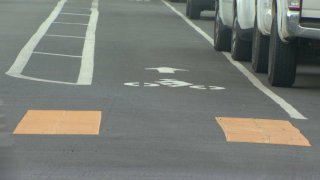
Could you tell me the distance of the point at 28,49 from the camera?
53.1 feet

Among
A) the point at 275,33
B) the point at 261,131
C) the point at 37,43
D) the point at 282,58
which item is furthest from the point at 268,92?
the point at 37,43

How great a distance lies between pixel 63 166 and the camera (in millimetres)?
6547

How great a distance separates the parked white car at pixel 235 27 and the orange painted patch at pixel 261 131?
17.4 ft

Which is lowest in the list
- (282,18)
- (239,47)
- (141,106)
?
(239,47)

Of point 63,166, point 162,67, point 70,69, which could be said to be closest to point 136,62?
point 162,67

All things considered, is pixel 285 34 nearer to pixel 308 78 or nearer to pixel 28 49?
pixel 308 78

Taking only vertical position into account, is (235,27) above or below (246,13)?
below

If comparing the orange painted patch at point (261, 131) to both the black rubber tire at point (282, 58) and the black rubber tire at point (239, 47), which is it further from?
the black rubber tire at point (239, 47)

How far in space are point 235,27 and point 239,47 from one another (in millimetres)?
445

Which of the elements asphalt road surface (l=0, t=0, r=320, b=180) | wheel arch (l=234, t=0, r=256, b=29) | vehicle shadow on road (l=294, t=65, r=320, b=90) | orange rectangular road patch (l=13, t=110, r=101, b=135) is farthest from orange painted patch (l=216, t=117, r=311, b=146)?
wheel arch (l=234, t=0, r=256, b=29)

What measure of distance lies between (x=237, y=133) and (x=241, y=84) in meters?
4.20

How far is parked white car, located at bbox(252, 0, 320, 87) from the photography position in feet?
35.5

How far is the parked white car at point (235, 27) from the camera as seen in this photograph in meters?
14.1

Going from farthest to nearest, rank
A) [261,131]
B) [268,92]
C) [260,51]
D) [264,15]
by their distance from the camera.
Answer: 1. [260,51]
2. [264,15]
3. [268,92]
4. [261,131]
